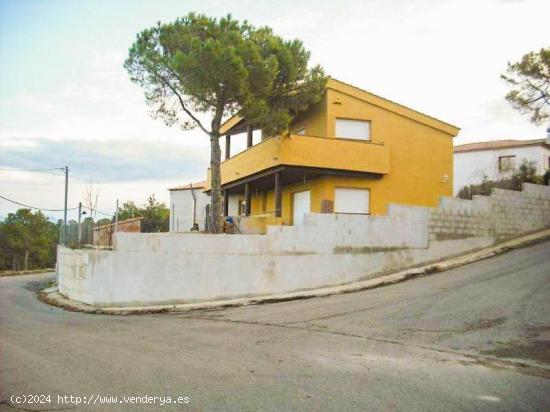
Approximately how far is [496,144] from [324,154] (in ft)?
74.9

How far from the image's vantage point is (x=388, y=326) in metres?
10.3

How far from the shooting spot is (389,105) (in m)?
21.5

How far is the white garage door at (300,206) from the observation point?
22231mm

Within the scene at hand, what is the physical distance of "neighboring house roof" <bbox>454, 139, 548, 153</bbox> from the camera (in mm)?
36062

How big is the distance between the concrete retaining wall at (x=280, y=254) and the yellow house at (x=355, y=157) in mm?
2954

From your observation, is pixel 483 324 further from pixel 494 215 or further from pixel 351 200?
pixel 351 200

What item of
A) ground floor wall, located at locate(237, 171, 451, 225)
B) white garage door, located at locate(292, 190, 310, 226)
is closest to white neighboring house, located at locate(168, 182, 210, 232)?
white garage door, located at locate(292, 190, 310, 226)

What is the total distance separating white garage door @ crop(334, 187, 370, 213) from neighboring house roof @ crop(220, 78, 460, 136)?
367 cm

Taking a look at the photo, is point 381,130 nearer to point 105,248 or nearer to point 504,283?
point 504,283

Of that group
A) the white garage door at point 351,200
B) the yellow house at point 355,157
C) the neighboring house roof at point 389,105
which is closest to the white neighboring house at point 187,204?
the yellow house at point 355,157

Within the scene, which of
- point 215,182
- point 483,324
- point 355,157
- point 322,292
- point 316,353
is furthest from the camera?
point 355,157

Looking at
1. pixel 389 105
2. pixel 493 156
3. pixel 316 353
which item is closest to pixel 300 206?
pixel 389 105

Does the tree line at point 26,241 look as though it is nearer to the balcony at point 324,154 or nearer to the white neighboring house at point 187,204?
the white neighboring house at point 187,204

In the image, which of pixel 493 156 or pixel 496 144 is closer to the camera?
pixel 493 156
